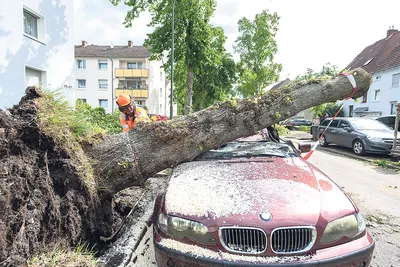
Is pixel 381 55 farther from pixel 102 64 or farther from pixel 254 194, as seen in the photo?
pixel 102 64

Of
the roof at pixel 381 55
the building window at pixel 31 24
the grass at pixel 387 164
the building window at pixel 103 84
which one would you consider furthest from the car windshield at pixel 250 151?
the building window at pixel 103 84

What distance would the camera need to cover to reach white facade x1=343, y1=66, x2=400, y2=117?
2353cm

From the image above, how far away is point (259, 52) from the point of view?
976 inches

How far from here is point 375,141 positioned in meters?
9.88

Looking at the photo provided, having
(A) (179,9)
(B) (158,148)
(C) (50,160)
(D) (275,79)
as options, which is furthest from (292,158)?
(D) (275,79)

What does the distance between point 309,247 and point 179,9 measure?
49.8 feet

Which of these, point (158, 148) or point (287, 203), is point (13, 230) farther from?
point (287, 203)

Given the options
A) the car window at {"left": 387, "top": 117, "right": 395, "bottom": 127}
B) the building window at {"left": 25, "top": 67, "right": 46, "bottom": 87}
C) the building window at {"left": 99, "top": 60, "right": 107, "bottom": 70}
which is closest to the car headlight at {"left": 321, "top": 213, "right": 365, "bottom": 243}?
the building window at {"left": 25, "top": 67, "right": 46, "bottom": 87}

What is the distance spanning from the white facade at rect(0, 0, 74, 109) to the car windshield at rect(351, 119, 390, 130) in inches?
441

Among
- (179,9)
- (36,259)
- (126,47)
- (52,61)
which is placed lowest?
(36,259)

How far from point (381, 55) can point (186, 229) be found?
105 ft

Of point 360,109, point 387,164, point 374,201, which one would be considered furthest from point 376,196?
point 360,109

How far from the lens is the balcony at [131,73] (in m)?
37.9

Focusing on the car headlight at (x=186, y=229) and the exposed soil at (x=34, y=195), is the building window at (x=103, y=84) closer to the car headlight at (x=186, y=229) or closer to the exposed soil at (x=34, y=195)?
the exposed soil at (x=34, y=195)
